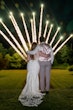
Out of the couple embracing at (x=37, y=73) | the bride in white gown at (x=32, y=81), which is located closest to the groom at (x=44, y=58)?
the couple embracing at (x=37, y=73)

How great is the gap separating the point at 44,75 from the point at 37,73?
0.60m

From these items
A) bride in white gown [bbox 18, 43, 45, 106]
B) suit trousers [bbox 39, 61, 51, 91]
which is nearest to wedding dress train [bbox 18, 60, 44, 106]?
bride in white gown [bbox 18, 43, 45, 106]

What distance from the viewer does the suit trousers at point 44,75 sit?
40.2 ft

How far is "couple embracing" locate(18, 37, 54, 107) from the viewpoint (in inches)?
449

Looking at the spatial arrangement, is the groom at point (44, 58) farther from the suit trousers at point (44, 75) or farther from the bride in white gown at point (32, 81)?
the bride in white gown at point (32, 81)

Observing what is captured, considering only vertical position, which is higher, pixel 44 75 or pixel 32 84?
pixel 44 75

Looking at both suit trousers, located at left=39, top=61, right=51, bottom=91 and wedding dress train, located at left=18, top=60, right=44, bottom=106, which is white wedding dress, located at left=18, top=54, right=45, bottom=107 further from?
suit trousers, located at left=39, top=61, right=51, bottom=91

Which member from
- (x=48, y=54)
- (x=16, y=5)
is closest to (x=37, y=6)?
(x=16, y=5)

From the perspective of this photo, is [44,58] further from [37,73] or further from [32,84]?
[32,84]

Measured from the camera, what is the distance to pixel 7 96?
1176 centimetres

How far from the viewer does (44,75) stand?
12469mm

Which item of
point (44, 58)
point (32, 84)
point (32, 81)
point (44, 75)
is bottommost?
point (32, 84)

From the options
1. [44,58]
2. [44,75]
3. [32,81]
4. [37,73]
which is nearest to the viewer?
[32,81]

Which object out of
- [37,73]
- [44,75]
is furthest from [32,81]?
[44,75]
